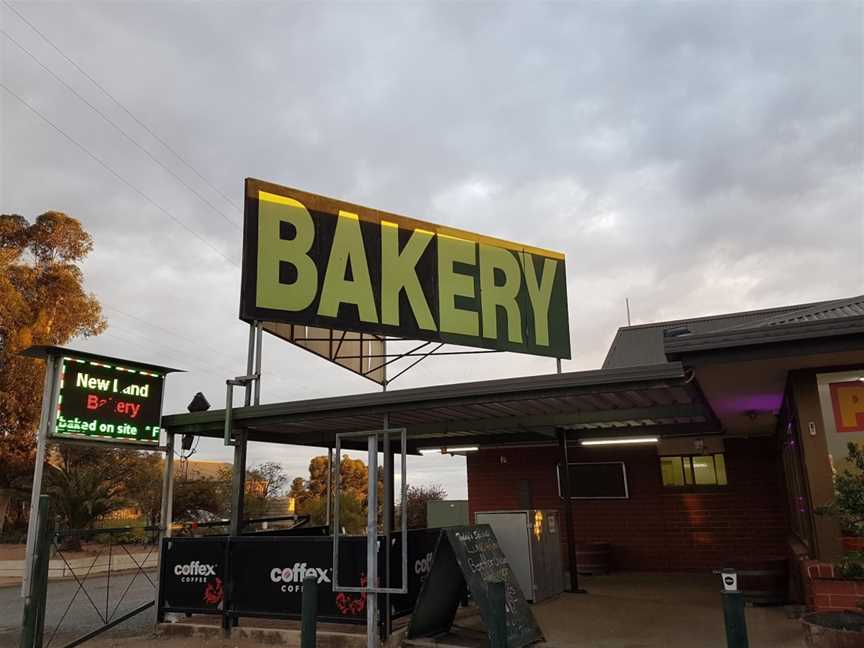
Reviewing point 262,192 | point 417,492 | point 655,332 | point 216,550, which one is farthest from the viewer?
point 417,492

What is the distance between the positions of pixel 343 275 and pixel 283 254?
5.04 ft

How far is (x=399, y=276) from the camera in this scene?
14.9 metres

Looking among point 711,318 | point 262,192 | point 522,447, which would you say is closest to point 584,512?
point 522,447

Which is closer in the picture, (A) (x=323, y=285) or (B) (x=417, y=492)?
(A) (x=323, y=285)

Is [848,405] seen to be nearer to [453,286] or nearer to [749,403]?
[749,403]

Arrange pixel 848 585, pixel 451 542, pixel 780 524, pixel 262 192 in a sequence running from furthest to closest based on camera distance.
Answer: pixel 780 524 → pixel 262 192 → pixel 451 542 → pixel 848 585

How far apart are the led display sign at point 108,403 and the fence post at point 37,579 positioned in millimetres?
1285

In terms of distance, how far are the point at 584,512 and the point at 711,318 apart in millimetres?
7973

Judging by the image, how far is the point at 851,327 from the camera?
6.43 m

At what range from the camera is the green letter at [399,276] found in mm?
14656

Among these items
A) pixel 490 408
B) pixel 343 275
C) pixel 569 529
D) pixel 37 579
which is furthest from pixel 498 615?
pixel 343 275

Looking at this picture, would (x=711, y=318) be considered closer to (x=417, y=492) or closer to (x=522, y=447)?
(x=522, y=447)

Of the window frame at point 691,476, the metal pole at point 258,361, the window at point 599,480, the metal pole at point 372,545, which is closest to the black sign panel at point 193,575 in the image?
the metal pole at point 258,361

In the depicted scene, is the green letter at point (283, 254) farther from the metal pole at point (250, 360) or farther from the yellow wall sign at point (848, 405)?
the yellow wall sign at point (848, 405)
